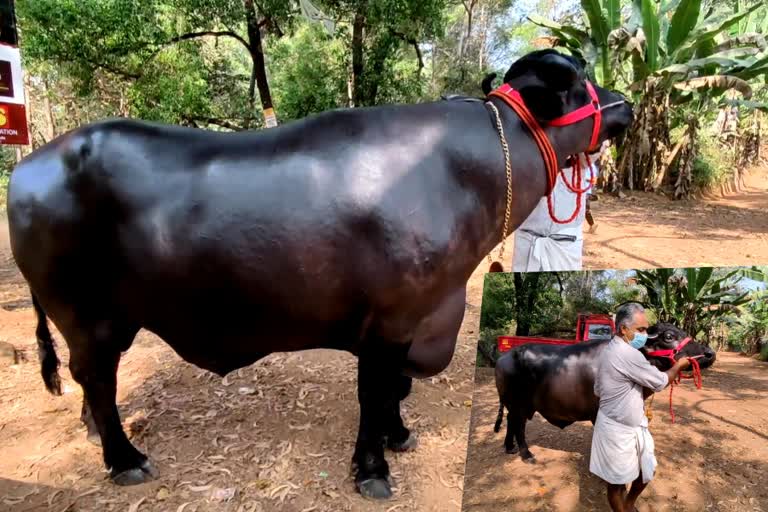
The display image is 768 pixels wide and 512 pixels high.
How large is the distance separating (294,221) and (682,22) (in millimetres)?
12505

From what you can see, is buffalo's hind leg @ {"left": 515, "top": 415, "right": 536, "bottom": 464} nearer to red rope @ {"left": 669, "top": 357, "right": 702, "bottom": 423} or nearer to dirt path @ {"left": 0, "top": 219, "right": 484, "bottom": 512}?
red rope @ {"left": 669, "top": 357, "right": 702, "bottom": 423}

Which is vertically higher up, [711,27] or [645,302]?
[711,27]

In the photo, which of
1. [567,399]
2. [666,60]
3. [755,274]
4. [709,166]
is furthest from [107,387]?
[709,166]

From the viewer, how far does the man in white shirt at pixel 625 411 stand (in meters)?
1.72

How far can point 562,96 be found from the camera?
2.40 meters

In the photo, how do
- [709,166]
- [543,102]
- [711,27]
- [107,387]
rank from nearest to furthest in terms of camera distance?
1. [543,102]
2. [107,387]
3. [711,27]
4. [709,166]

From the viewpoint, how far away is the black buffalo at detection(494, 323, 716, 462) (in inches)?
75.9

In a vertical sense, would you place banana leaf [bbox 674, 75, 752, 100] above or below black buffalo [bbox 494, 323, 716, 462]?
above

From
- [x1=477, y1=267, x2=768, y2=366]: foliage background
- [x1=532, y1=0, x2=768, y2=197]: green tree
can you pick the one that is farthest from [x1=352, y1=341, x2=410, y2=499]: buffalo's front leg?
[x1=532, y1=0, x2=768, y2=197]: green tree

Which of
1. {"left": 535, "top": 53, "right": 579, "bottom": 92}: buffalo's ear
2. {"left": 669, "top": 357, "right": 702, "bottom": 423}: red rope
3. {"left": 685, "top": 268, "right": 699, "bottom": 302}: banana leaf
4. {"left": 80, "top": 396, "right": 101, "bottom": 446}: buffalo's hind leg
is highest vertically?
{"left": 535, "top": 53, "right": 579, "bottom": 92}: buffalo's ear

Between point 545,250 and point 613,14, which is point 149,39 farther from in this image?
point 613,14

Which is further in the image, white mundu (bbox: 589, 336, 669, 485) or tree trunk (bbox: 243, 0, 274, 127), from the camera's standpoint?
tree trunk (bbox: 243, 0, 274, 127)

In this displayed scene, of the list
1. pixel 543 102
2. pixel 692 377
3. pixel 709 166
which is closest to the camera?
pixel 692 377

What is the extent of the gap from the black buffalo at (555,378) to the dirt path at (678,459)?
44mm
